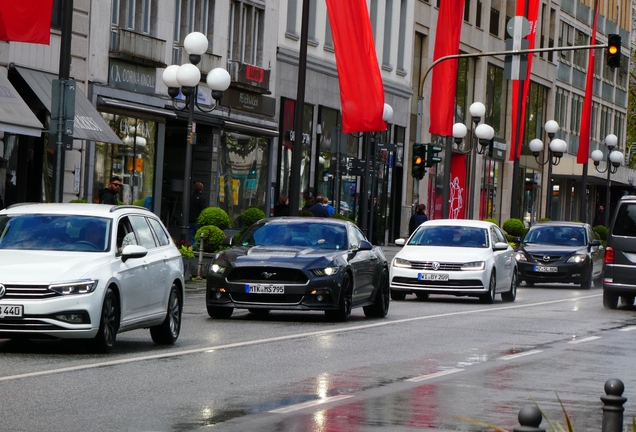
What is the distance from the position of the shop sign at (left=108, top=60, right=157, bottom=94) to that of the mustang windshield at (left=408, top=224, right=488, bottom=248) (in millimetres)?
9525

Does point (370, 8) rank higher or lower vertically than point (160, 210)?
higher

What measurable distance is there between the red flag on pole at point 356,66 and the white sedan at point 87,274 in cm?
1744

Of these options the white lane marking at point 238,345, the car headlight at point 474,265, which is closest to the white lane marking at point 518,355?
the white lane marking at point 238,345

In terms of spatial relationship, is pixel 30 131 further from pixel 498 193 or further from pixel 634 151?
pixel 634 151

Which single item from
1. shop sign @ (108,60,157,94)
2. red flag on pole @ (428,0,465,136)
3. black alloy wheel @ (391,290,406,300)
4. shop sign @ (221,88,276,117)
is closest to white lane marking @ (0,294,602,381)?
black alloy wheel @ (391,290,406,300)

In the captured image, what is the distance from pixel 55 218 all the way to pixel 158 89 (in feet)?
75.7

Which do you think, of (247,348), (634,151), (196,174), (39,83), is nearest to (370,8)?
(196,174)

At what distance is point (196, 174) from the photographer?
4319cm

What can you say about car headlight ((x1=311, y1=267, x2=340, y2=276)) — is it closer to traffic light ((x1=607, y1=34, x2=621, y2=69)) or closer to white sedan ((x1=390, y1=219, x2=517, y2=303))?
white sedan ((x1=390, y1=219, x2=517, y2=303))

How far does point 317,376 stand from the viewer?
13.9 metres

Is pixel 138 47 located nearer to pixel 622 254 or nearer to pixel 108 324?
pixel 622 254

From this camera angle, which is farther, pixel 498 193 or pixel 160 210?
pixel 498 193

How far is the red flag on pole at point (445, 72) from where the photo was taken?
41906mm

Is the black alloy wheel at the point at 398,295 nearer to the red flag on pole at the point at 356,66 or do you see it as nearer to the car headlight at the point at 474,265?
the car headlight at the point at 474,265
